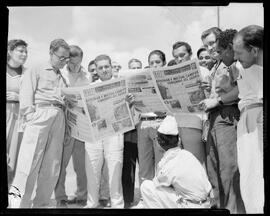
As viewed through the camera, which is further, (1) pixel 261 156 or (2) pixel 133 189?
(2) pixel 133 189

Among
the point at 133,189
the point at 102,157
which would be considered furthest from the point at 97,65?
the point at 133,189

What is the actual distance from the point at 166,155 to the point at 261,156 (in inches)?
30.0

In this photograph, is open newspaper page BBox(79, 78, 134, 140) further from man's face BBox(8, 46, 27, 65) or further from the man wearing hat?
man's face BBox(8, 46, 27, 65)

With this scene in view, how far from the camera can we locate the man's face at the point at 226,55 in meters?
4.89

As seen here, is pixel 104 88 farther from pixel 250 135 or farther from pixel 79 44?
pixel 250 135

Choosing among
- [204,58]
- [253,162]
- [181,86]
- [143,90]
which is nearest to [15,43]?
[143,90]

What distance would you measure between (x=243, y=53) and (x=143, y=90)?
86 cm

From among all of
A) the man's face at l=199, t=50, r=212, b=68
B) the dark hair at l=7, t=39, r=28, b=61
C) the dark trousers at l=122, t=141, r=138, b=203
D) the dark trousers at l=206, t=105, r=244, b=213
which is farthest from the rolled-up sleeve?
the dark trousers at l=206, t=105, r=244, b=213

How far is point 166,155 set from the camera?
489 centimetres

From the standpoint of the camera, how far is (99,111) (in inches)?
192

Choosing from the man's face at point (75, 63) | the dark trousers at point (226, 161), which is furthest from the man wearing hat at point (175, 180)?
the man's face at point (75, 63)

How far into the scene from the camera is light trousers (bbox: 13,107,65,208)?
492 centimetres

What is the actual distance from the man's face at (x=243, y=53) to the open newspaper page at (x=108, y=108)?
0.94m

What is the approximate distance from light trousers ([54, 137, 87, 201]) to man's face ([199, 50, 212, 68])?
120cm
